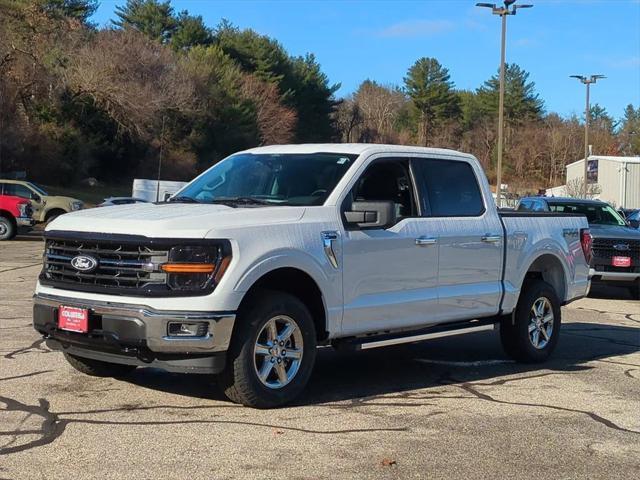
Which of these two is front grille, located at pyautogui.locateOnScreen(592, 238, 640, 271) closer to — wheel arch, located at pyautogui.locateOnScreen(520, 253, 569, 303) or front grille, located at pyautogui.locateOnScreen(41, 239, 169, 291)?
wheel arch, located at pyautogui.locateOnScreen(520, 253, 569, 303)

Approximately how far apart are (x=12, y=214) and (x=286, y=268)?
75.5 feet

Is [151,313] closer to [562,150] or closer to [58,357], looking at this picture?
[58,357]

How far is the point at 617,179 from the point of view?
227ft

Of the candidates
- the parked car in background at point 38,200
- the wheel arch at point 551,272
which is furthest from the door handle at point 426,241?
the parked car in background at point 38,200

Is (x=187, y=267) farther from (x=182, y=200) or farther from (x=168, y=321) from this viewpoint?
(x=182, y=200)

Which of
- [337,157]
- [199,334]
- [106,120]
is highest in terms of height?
[106,120]

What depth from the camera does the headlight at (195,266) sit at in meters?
5.94

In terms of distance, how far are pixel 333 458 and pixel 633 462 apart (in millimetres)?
1949

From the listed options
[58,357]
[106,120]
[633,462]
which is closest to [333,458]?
[633,462]

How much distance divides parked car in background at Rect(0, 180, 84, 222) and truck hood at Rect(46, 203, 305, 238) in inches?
868

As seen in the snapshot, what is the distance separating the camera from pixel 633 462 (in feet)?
17.9

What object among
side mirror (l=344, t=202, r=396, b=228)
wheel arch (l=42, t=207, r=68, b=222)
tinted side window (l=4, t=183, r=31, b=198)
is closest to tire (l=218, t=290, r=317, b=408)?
side mirror (l=344, t=202, r=396, b=228)

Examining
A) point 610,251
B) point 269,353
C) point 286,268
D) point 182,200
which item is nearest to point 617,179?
point 610,251

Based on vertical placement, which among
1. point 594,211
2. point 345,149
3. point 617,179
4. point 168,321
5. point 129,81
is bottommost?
point 168,321
